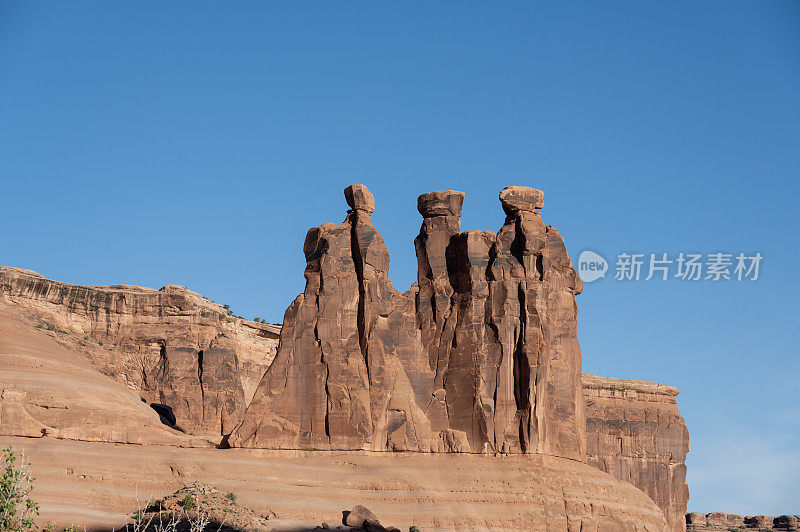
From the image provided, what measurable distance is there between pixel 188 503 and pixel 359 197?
2572 cm

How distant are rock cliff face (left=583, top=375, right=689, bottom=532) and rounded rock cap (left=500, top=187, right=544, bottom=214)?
33575mm

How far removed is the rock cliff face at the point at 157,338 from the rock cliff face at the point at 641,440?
31157 millimetres

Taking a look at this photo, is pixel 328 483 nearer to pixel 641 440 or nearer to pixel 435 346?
pixel 435 346

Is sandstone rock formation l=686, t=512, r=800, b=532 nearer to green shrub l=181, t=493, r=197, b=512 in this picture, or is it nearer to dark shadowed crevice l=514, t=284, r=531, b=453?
dark shadowed crevice l=514, t=284, r=531, b=453

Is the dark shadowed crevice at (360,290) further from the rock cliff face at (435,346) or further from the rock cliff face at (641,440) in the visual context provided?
the rock cliff face at (641,440)

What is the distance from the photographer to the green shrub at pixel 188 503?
60275 millimetres

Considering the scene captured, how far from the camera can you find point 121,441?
7044 centimetres

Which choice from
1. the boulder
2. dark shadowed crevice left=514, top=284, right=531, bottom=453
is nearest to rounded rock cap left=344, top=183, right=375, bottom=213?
dark shadowed crevice left=514, top=284, right=531, bottom=453

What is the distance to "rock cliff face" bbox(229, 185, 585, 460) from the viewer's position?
7556 centimetres

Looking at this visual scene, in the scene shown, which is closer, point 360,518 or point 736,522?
point 360,518

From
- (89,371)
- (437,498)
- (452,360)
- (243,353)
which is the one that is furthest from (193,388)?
(437,498)

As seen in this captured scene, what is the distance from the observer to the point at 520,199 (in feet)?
269

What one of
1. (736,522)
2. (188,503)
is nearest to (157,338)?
(188,503)

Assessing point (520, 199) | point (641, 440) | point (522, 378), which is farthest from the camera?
point (641, 440)
